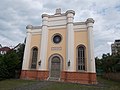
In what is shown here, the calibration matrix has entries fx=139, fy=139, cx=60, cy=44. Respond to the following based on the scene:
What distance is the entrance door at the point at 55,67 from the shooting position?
19828 mm

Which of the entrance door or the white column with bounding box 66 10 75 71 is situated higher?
the white column with bounding box 66 10 75 71

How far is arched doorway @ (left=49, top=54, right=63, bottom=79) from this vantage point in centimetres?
1983

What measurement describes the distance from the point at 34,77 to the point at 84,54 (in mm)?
7990

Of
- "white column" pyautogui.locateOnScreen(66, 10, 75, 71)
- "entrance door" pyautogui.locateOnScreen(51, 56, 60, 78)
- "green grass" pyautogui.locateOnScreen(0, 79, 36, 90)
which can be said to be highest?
"white column" pyautogui.locateOnScreen(66, 10, 75, 71)

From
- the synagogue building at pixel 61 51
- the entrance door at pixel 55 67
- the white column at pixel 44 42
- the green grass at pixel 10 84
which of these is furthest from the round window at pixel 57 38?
the green grass at pixel 10 84

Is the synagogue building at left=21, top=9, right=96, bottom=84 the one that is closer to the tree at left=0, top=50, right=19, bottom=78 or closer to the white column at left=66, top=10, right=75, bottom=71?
the white column at left=66, top=10, right=75, bottom=71

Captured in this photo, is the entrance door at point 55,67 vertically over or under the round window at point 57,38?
under

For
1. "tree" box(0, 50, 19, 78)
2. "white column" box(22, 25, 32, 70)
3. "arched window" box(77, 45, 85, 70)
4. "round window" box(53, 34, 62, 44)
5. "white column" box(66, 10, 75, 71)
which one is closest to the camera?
"tree" box(0, 50, 19, 78)

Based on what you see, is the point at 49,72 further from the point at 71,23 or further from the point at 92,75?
the point at 71,23

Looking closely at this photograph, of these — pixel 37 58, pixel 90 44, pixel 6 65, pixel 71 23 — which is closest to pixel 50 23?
pixel 71 23

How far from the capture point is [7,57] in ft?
63.5

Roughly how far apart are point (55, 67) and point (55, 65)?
0.98ft

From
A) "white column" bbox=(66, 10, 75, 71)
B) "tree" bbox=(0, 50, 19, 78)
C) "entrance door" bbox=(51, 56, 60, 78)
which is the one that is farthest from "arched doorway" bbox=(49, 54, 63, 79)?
"tree" bbox=(0, 50, 19, 78)

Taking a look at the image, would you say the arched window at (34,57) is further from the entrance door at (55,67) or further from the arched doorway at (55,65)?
the entrance door at (55,67)
